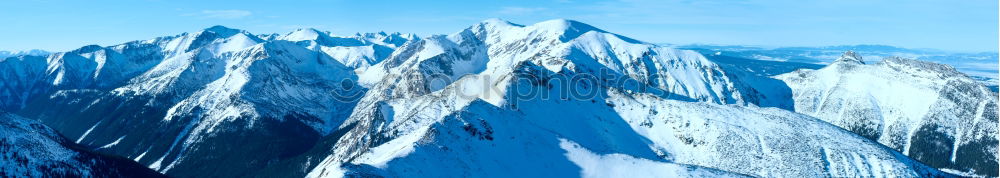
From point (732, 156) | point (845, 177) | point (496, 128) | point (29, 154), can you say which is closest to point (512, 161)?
point (496, 128)

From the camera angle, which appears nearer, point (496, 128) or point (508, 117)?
point (496, 128)

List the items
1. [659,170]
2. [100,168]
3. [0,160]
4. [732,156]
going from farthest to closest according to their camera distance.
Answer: [732,156], [659,170], [100,168], [0,160]

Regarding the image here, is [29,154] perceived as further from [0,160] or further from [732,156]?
[732,156]

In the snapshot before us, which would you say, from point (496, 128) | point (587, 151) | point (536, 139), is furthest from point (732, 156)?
point (496, 128)

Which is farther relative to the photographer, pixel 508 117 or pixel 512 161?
pixel 508 117

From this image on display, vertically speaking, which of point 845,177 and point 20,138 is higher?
point 20,138

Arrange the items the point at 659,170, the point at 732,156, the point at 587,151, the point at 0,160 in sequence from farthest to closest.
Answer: the point at 732,156
the point at 587,151
the point at 659,170
the point at 0,160

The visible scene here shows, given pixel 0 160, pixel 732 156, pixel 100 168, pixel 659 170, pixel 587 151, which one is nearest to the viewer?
pixel 0 160

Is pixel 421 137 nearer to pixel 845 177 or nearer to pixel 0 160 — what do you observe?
pixel 0 160

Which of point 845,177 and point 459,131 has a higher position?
point 459,131
